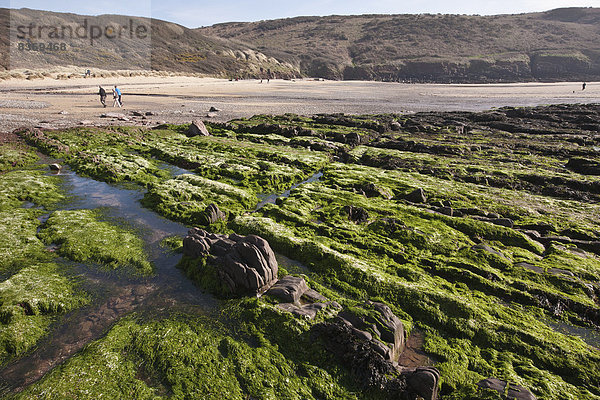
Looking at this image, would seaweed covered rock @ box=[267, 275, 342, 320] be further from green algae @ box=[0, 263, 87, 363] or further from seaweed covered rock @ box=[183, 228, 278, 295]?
green algae @ box=[0, 263, 87, 363]

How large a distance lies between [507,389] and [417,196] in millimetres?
12509

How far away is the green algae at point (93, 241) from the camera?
12188 millimetres

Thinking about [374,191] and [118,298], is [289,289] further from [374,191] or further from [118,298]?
[374,191]

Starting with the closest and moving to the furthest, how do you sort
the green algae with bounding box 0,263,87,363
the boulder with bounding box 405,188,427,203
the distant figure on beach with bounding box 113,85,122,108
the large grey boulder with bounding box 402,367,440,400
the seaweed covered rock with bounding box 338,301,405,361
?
the large grey boulder with bounding box 402,367,440,400, the green algae with bounding box 0,263,87,363, the seaweed covered rock with bounding box 338,301,405,361, the boulder with bounding box 405,188,427,203, the distant figure on beach with bounding box 113,85,122,108

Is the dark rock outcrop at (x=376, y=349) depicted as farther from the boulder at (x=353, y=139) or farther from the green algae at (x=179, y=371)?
the boulder at (x=353, y=139)

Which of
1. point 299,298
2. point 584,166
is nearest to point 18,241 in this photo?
point 299,298

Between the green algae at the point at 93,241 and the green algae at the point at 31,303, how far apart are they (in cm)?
124

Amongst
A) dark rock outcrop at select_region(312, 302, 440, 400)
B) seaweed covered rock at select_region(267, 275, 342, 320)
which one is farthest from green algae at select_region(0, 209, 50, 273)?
dark rock outcrop at select_region(312, 302, 440, 400)

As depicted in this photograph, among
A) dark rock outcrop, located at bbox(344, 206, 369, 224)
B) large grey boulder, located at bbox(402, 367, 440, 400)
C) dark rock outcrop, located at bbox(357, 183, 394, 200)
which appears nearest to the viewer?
large grey boulder, located at bbox(402, 367, 440, 400)

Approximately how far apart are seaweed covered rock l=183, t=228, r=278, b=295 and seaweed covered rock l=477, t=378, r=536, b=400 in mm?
6905

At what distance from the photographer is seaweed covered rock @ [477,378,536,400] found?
696 cm

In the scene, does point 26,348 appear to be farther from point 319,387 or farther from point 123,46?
point 123,46

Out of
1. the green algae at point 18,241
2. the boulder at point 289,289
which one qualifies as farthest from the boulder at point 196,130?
the boulder at point 289,289

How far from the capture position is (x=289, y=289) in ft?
34.0
